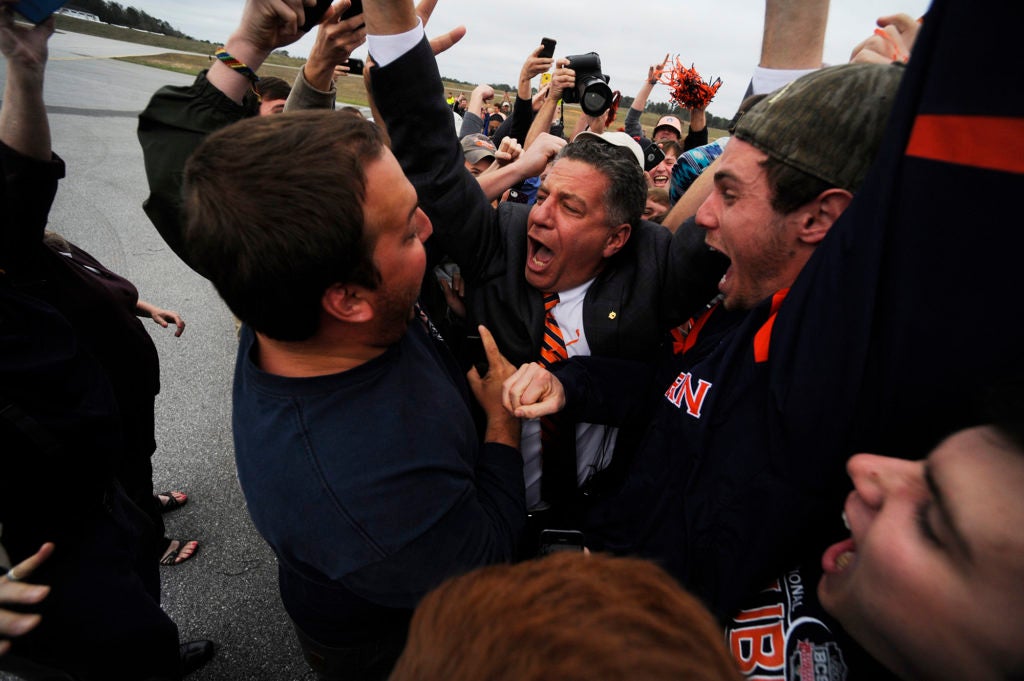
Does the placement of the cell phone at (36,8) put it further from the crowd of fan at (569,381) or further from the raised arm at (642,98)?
the raised arm at (642,98)

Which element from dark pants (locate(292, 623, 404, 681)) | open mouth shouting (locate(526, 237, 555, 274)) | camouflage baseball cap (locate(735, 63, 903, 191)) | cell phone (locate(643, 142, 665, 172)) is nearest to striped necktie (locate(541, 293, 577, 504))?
open mouth shouting (locate(526, 237, 555, 274))

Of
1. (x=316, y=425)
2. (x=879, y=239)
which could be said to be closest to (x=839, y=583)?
(x=879, y=239)

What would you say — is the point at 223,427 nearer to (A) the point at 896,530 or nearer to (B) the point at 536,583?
(B) the point at 536,583

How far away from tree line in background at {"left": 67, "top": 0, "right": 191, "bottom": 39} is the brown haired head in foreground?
200 feet

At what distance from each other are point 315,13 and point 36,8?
0.75 meters

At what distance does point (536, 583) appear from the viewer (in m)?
0.46

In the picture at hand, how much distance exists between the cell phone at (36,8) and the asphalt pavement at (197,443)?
229cm

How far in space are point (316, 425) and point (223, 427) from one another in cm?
285

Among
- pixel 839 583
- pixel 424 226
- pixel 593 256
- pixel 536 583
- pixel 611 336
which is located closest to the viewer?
pixel 536 583

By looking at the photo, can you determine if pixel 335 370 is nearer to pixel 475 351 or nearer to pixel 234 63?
pixel 475 351

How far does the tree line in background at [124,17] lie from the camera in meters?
44.3

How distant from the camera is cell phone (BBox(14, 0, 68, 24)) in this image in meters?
1.28

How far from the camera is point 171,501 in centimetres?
258

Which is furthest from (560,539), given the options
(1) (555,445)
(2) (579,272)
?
(2) (579,272)
